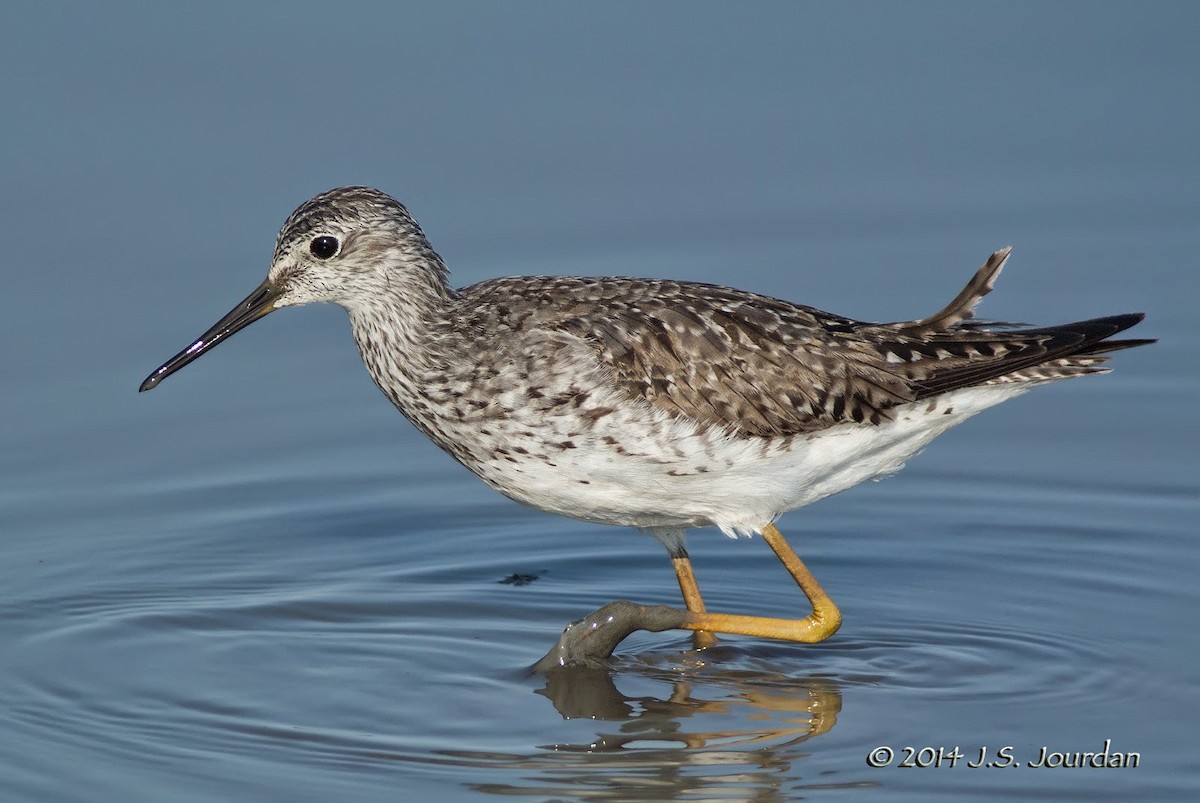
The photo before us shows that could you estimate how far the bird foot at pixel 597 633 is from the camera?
10.4 meters

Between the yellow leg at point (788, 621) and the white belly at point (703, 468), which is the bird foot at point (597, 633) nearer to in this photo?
the yellow leg at point (788, 621)

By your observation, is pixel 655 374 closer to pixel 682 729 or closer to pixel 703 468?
pixel 703 468

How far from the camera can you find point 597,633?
34.4ft

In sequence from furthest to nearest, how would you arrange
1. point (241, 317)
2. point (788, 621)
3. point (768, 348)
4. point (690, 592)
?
point (690, 592) < point (788, 621) < point (241, 317) < point (768, 348)

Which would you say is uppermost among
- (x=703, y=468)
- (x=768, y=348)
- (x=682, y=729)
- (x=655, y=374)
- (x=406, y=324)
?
(x=406, y=324)

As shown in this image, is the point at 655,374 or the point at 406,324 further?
the point at 406,324

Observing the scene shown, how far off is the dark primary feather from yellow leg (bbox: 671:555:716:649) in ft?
4.32

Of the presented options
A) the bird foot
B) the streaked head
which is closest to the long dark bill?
the streaked head

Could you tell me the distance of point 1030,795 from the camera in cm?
887

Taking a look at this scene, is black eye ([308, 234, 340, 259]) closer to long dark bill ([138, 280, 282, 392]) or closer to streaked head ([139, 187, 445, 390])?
streaked head ([139, 187, 445, 390])

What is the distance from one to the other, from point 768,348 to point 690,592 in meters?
1.71

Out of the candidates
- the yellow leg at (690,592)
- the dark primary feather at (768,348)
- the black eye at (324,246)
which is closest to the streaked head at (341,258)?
the black eye at (324,246)

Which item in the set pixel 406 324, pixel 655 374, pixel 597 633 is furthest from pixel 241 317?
pixel 597 633

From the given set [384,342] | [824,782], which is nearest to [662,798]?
[824,782]
